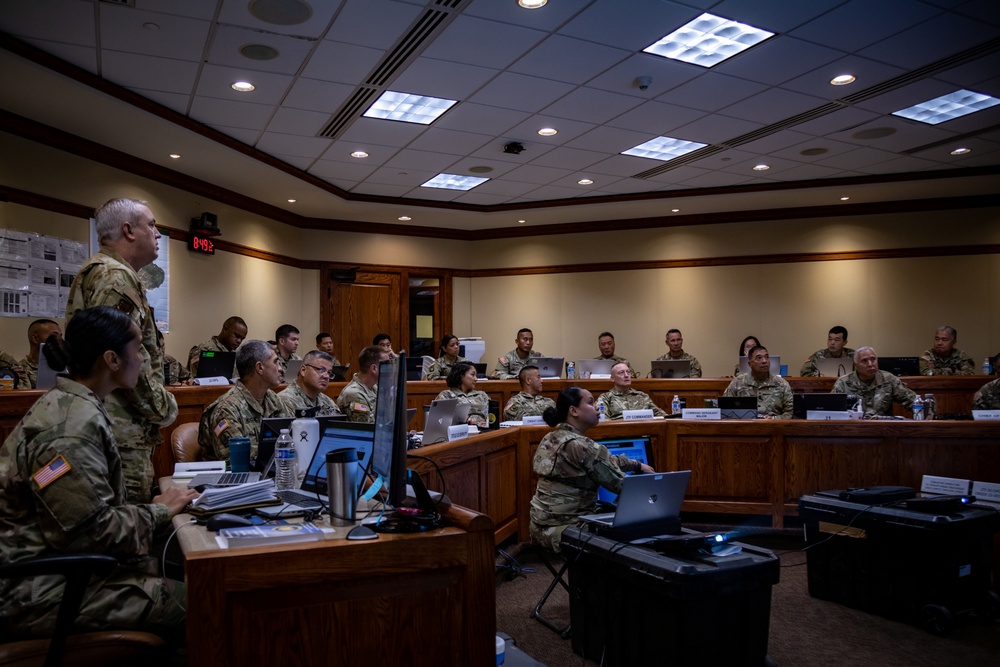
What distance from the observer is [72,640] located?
170cm

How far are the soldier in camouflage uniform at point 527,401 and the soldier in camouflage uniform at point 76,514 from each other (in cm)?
438

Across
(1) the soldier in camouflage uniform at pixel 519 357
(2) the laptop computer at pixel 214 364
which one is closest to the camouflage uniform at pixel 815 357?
(1) the soldier in camouflage uniform at pixel 519 357

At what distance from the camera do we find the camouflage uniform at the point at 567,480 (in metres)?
3.58

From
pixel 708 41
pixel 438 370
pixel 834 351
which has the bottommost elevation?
pixel 438 370

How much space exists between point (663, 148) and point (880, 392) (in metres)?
3.14

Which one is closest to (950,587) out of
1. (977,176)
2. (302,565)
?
(302,565)

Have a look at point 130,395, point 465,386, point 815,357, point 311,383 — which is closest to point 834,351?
point 815,357

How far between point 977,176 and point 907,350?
2.40m

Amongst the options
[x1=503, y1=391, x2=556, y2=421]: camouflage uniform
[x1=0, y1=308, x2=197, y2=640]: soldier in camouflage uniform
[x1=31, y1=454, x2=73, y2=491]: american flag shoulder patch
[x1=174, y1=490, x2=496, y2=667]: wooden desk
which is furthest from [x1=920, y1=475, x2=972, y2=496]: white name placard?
[x1=31, y1=454, x2=73, y2=491]: american flag shoulder patch

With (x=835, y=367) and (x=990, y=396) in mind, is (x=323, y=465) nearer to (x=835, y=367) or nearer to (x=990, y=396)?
(x=990, y=396)

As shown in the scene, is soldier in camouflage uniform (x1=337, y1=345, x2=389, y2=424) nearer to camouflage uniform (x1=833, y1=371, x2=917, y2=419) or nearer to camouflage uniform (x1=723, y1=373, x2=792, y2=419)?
camouflage uniform (x1=723, y1=373, x2=792, y2=419)

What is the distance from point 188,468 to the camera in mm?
2951

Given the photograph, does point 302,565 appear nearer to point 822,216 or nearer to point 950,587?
point 950,587

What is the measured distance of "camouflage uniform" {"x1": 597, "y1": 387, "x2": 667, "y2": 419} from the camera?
6.52 metres
